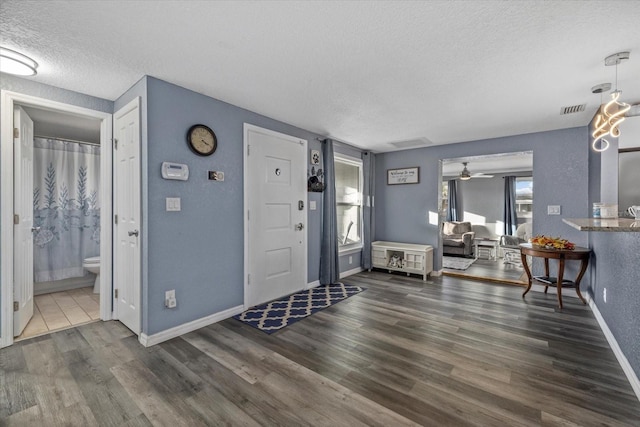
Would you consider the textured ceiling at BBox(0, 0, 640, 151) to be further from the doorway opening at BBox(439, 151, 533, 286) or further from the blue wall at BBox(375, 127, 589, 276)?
the doorway opening at BBox(439, 151, 533, 286)

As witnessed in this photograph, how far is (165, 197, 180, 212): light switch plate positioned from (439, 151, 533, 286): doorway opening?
178 inches

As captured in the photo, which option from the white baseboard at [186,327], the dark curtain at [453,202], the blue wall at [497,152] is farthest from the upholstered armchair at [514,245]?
the white baseboard at [186,327]

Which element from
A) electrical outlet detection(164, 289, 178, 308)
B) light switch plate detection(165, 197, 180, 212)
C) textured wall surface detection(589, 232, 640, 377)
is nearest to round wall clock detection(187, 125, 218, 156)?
light switch plate detection(165, 197, 180, 212)

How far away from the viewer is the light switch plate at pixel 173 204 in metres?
2.58

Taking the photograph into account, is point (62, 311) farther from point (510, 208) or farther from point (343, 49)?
point (510, 208)

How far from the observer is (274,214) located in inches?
143

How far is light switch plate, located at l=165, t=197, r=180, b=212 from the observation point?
2.58m

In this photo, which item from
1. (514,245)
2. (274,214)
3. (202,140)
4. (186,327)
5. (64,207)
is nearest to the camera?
(186,327)

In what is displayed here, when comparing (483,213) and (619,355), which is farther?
(483,213)

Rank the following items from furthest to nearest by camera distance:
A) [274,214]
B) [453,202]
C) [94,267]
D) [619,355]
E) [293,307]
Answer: [453,202] → [94,267] → [274,214] → [293,307] → [619,355]

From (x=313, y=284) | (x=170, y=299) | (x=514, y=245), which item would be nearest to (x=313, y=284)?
(x=313, y=284)

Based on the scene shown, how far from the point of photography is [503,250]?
6723mm

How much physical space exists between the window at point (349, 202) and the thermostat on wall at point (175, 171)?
110 inches

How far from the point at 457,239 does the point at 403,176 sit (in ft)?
9.30
